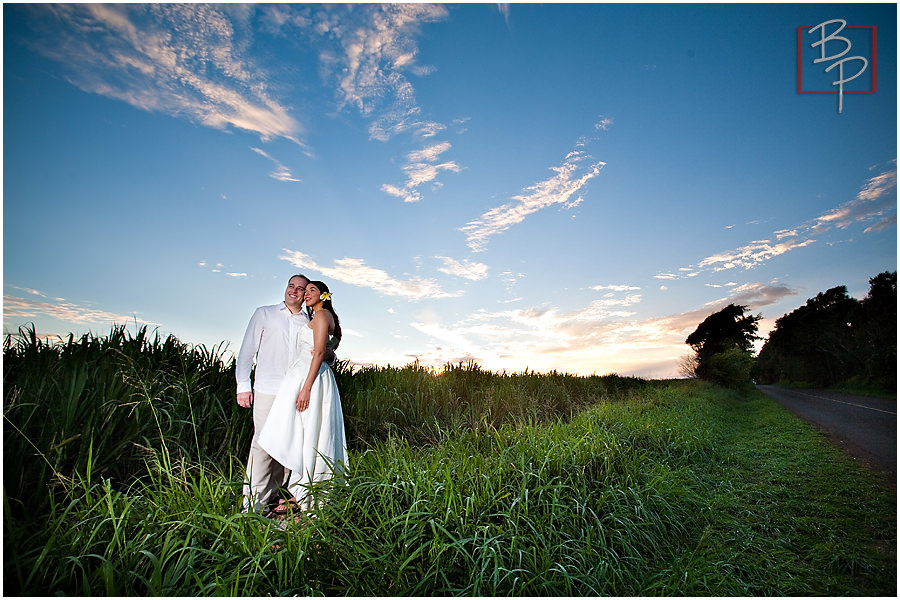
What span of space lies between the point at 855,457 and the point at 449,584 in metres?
6.11

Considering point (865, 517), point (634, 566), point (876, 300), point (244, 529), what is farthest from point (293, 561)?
point (876, 300)

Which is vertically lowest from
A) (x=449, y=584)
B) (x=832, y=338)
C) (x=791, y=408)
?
(x=791, y=408)

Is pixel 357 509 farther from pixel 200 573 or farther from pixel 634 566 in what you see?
pixel 634 566

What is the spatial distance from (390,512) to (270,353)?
68.9 inches

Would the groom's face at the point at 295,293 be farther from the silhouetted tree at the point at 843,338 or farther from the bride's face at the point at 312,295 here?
the silhouetted tree at the point at 843,338

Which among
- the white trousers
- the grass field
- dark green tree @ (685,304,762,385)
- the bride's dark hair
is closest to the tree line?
dark green tree @ (685,304,762,385)

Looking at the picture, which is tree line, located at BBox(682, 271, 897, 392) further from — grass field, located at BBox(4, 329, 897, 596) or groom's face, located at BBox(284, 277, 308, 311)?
groom's face, located at BBox(284, 277, 308, 311)

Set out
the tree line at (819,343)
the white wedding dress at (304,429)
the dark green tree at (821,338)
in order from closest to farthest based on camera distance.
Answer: the white wedding dress at (304,429), the tree line at (819,343), the dark green tree at (821,338)

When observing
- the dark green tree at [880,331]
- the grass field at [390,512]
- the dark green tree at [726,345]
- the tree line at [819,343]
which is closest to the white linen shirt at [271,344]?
the grass field at [390,512]

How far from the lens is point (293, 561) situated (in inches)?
90.6

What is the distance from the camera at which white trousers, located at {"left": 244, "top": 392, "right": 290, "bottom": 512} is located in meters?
3.68

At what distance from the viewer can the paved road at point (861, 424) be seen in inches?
225

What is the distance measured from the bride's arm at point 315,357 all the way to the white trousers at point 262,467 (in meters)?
0.34

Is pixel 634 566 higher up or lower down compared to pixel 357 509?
lower down
